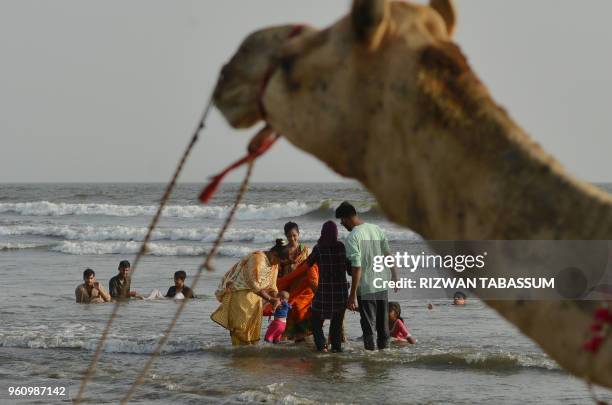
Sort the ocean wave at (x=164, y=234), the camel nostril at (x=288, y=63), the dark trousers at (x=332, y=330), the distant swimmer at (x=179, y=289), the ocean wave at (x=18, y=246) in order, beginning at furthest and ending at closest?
the ocean wave at (x=164, y=234) < the ocean wave at (x=18, y=246) < the distant swimmer at (x=179, y=289) < the dark trousers at (x=332, y=330) < the camel nostril at (x=288, y=63)

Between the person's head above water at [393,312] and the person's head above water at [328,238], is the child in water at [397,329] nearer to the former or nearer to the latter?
the person's head above water at [393,312]

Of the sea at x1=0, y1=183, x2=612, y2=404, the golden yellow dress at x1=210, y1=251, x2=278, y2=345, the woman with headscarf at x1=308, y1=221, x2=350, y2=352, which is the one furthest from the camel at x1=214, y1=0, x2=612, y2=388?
the golden yellow dress at x1=210, y1=251, x2=278, y2=345

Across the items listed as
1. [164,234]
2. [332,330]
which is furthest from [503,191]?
[164,234]

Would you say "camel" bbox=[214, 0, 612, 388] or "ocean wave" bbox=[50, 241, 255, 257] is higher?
"camel" bbox=[214, 0, 612, 388]

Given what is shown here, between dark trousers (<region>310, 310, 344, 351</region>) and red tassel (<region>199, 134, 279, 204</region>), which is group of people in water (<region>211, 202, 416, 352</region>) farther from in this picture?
red tassel (<region>199, 134, 279, 204</region>)

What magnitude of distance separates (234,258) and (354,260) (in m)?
15.9

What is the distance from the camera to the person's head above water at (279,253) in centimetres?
1210

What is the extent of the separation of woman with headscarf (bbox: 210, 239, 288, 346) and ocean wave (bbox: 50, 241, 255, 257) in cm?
1478

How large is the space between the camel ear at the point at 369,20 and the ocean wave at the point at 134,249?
2520 cm

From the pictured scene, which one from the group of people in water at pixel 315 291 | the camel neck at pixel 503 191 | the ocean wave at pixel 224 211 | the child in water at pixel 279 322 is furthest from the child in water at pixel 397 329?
the ocean wave at pixel 224 211

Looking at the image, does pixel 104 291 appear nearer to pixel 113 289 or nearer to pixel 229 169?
pixel 113 289

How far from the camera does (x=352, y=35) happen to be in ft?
6.70

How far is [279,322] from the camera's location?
12422 millimetres

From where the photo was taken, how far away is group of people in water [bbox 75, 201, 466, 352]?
37.1 feet
